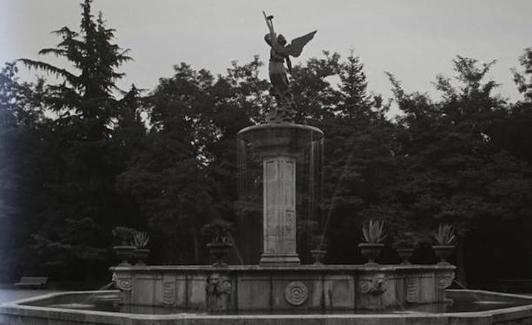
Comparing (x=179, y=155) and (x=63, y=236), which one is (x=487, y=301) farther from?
(x=63, y=236)

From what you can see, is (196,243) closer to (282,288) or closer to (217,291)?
(282,288)

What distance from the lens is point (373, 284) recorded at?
50.4ft

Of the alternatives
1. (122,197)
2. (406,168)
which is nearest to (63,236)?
(122,197)

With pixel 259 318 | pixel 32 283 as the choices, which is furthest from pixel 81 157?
pixel 259 318

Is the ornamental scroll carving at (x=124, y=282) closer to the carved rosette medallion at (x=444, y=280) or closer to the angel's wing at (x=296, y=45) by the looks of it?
the angel's wing at (x=296, y=45)

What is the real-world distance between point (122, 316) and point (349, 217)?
24.8 metres

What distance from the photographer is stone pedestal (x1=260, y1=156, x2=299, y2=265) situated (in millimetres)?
18656

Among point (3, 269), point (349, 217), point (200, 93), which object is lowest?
point (3, 269)

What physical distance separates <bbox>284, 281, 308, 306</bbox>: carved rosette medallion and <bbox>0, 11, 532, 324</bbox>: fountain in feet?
0.07

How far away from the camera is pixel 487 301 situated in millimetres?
19422

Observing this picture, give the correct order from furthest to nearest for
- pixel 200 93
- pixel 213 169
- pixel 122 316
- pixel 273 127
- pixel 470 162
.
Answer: pixel 200 93
pixel 213 169
pixel 470 162
pixel 273 127
pixel 122 316

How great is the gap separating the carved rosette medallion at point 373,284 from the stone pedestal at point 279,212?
11.0ft

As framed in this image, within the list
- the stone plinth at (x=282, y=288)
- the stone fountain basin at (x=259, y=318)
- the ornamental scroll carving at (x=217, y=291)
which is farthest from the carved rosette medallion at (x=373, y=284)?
the ornamental scroll carving at (x=217, y=291)

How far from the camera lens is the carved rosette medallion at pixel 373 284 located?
50.2 ft
